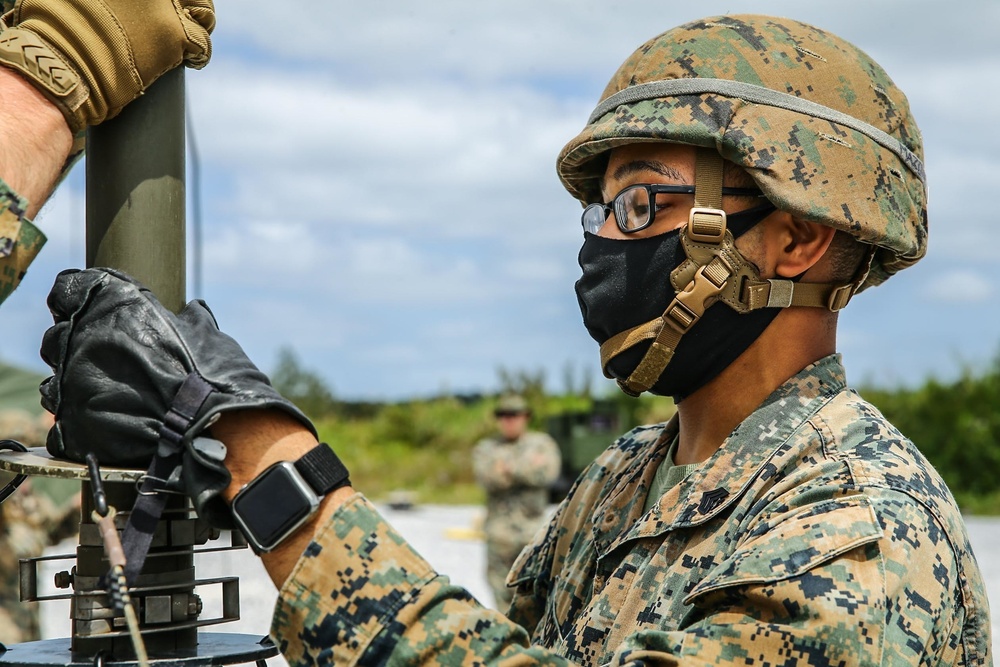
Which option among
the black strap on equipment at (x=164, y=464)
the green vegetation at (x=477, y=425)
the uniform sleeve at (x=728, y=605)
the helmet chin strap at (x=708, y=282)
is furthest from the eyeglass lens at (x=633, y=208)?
the green vegetation at (x=477, y=425)

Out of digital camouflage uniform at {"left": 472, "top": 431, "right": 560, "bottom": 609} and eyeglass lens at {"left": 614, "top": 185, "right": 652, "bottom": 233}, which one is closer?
eyeglass lens at {"left": 614, "top": 185, "right": 652, "bottom": 233}

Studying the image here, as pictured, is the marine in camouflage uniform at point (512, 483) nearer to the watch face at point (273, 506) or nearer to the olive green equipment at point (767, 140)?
the olive green equipment at point (767, 140)

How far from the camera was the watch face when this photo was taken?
1.93 m

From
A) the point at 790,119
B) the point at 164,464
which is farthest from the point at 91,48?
the point at 790,119

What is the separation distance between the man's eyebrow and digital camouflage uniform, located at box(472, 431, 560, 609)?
937 cm

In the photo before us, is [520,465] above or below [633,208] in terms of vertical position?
below

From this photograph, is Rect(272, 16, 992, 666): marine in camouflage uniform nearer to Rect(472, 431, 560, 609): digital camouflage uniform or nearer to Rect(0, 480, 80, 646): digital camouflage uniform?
Rect(0, 480, 80, 646): digital camouflage uniform

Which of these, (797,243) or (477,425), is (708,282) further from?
(477,425)

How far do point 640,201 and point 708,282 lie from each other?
10.4 inches

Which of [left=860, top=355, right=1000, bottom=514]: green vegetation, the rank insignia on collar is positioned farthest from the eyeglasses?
[left=860, top=355, right=1000, bottom=514]: green vegetation

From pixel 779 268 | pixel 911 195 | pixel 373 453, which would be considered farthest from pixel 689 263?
pixel 373 453

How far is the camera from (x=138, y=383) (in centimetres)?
197

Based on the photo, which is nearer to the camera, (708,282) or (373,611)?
(373,611)

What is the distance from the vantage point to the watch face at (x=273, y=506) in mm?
1929
